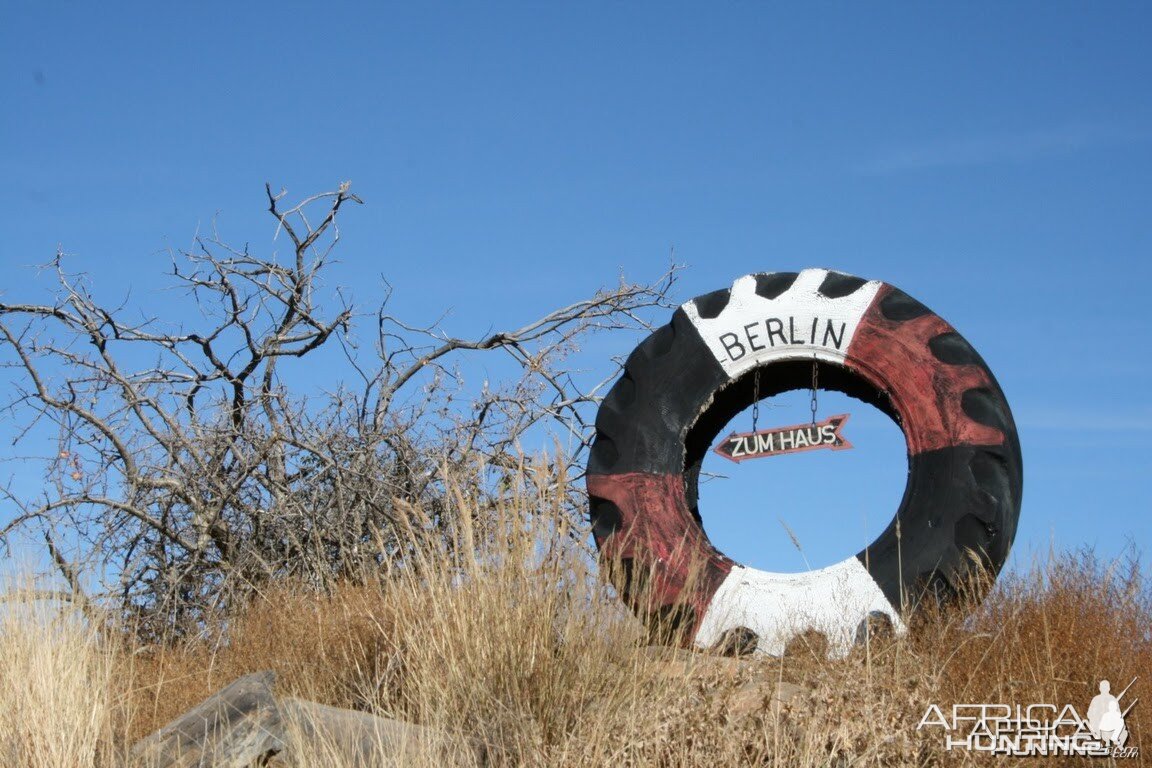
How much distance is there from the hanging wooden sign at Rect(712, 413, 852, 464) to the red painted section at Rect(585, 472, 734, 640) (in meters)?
0.32

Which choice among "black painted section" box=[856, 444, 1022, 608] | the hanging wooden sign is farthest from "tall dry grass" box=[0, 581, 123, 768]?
"black painted section" box=[856, 444, 1022, 608]

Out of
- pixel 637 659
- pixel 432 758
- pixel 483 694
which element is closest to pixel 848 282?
pixel 637 659

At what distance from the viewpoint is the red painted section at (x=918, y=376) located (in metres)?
6.04

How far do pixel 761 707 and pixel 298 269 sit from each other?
576 cm

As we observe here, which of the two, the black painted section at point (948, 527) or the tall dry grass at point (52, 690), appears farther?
the black painted section at point (948, 527)

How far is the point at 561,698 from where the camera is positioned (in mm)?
4688

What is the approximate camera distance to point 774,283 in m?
6.38

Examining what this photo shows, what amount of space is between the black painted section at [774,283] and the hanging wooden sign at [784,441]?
29.0 inches

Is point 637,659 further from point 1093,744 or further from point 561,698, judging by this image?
point 1093,744

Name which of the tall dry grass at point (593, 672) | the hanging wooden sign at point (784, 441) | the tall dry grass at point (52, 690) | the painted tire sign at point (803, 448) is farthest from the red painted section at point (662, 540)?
the tall dry grass at point (52, 690)

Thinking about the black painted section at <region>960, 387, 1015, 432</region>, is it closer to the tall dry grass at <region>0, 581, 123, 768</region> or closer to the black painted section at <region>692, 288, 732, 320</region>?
the black painted section at <region>692, 288, 732, 320</region>

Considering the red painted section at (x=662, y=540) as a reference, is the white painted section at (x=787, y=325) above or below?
above

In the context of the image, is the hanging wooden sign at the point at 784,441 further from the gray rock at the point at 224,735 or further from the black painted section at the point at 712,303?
the gray rock at the point at 224,735

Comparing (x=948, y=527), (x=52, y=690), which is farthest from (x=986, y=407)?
(x=52, y=690)
